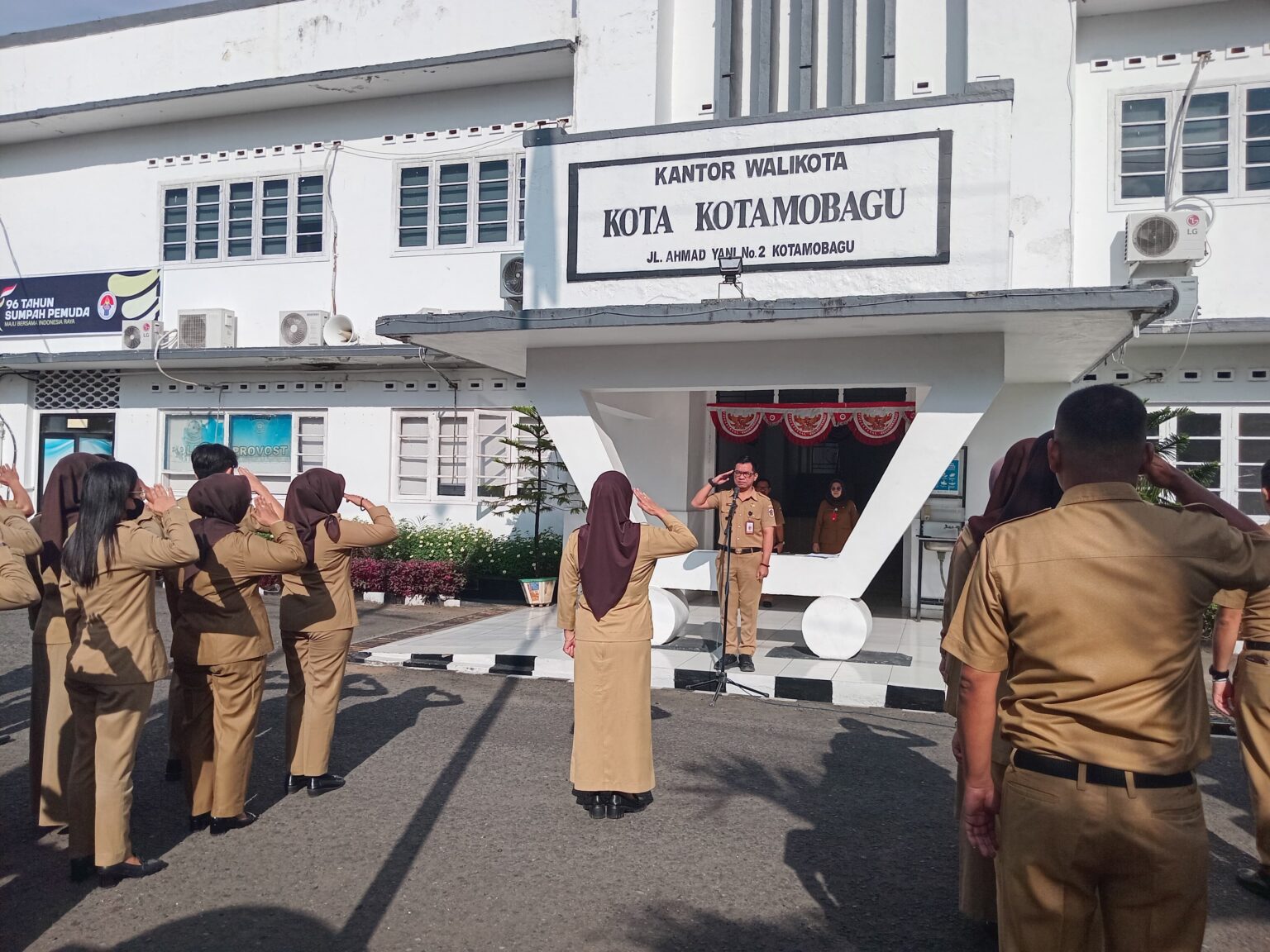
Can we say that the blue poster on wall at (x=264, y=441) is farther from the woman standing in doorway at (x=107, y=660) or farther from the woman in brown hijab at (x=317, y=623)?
the woman standing in doorway at (x=107, y=660)

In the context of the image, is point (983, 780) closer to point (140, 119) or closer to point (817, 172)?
point (817, 172)

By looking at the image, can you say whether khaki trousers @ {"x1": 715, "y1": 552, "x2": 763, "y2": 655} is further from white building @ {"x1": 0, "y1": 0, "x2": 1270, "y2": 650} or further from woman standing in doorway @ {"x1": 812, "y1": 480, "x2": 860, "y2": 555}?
woman standing in doorway @ {"x1": 812, "y1": 480, "x2": 860, "y2": 555}

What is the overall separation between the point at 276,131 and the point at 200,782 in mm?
13228

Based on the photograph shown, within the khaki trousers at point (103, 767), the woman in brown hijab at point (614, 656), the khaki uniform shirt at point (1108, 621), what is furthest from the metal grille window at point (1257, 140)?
the khaki trousers at point (103, 767)

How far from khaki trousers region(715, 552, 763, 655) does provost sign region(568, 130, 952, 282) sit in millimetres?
2756

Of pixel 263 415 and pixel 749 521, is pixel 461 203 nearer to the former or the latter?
pixel 263 415

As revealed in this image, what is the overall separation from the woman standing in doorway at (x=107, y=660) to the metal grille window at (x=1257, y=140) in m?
12.0

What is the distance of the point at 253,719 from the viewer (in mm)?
5180

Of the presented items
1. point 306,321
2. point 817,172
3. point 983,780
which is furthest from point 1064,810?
point 306,321

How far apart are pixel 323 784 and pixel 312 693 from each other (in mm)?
533

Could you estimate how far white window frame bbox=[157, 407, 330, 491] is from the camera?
15797 mm

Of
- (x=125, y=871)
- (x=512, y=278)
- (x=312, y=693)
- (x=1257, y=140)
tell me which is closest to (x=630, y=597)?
(x=312, y=693)

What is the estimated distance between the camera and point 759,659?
9.81 m

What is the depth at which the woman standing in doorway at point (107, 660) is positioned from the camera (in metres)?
4.44
